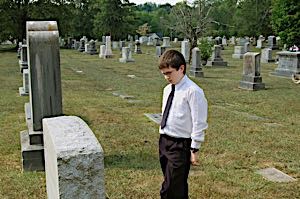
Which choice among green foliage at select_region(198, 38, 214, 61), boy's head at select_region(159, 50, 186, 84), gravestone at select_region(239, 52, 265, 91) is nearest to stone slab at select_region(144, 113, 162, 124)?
boy's head at select_region(159, 50, 186, 84)

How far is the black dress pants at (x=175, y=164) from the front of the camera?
3.39 m

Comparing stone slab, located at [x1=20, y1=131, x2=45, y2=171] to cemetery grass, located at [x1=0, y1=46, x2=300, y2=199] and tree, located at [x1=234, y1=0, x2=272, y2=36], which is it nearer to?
cemetery grass, located at [x1=0, y1=46, x2=300, y2=199]

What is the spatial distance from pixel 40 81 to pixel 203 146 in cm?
262

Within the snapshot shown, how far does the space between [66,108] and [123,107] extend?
1361mm

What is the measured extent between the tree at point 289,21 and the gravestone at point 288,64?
4462 millimetres

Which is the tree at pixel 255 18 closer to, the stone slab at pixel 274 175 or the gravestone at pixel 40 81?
the stone slab at pixel 274 175

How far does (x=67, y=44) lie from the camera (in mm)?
45375

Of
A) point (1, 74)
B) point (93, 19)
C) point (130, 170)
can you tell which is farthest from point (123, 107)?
point (93, 19)

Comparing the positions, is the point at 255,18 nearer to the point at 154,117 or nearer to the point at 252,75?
the point at 252,75

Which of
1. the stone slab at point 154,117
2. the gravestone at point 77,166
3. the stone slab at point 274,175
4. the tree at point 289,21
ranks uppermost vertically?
the tree at point 289,21

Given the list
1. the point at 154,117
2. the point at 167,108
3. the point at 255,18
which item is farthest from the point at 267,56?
the point at 167,108

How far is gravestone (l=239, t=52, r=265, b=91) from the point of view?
13.4 m

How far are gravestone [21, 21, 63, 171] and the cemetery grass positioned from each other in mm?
263

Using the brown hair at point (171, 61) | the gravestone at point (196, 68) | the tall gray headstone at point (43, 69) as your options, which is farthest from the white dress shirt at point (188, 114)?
the gravestone at point (196, 68)
